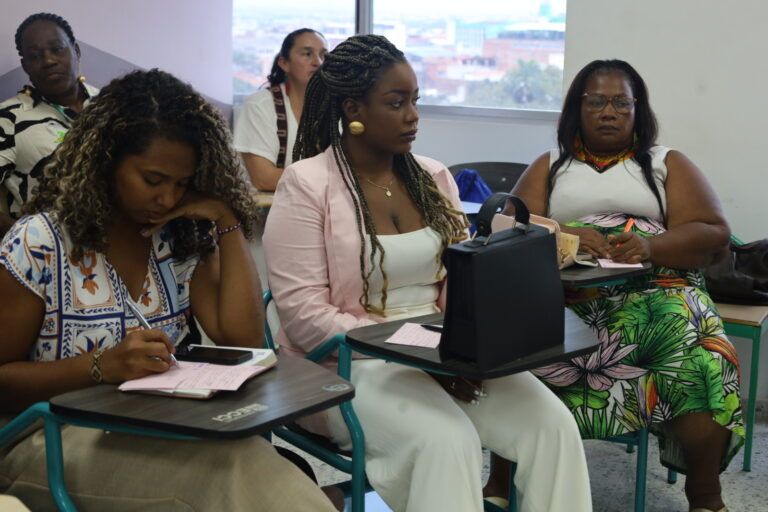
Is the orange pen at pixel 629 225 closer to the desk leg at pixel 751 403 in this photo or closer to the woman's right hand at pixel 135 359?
the desk leg at pixel 751 403

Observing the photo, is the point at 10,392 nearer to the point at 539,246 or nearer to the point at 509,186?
the point at 539,246

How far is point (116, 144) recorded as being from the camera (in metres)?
1.86

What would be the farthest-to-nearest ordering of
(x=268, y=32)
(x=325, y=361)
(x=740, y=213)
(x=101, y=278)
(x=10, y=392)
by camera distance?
(x=268, y=32) < (x=740, y=213) < (x=325, y=361) < (x=101, y=278) < (x=10, y=392)

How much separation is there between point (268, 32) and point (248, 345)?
167 inches

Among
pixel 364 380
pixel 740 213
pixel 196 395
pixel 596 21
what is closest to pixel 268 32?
pixel 596 21

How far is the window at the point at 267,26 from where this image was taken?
5.90m

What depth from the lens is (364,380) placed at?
2.16 metres

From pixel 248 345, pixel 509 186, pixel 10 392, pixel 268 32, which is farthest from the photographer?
pixel 268 32

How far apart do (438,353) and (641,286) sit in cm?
126

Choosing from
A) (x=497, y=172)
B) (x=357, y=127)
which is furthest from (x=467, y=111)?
(x=357, y=127)

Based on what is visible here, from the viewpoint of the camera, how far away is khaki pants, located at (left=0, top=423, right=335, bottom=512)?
1.61 metres

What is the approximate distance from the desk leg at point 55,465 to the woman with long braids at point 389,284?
68 centimetres

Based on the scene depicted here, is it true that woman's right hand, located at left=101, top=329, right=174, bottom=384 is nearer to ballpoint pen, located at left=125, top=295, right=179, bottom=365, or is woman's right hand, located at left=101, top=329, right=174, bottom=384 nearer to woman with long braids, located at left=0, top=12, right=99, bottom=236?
ballpoint pen, located at left=125, top=295, right=179, bottom=365

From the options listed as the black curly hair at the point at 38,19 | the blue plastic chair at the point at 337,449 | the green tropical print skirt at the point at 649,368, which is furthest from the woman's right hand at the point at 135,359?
the black curly hair at the point at 38,19
